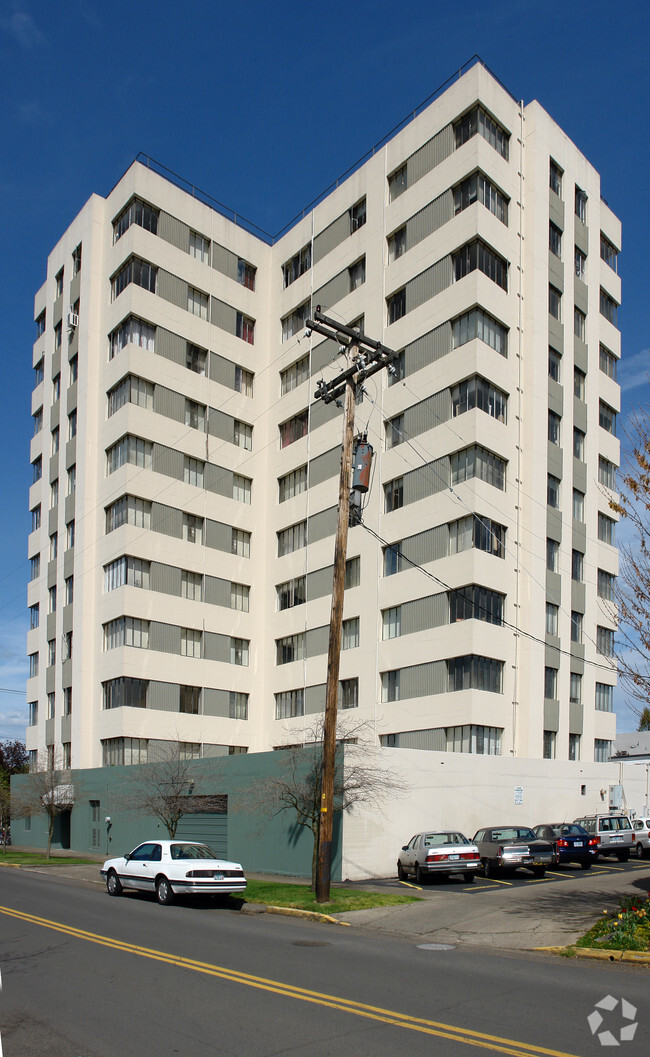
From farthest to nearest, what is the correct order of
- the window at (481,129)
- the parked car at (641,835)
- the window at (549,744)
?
1. the window at (481,129)
2. the window at (549,744)
3. the parked car at (641,835)

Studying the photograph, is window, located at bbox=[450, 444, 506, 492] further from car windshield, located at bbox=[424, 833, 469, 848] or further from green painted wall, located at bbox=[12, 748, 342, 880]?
car windshield, located at bbox=[424, 833, 469, 848]

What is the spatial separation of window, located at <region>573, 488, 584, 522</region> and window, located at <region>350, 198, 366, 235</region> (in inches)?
703

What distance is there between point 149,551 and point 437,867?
2564cm

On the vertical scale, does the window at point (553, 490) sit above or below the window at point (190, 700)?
above

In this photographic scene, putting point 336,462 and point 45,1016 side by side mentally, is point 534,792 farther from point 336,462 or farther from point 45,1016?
point 45,1016

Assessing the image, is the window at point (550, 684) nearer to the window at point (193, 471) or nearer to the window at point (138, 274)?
the window at point (193, 471)

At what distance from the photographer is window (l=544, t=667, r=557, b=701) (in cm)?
4084

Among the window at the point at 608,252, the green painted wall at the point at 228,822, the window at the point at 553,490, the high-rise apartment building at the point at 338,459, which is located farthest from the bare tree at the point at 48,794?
the window at the point at 608,252

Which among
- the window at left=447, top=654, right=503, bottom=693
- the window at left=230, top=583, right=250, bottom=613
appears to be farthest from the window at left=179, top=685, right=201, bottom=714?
the window at left=447, top=654, right=503, bottom=693

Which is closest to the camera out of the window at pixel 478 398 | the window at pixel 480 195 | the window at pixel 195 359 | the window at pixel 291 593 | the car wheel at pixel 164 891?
the car wheel at pixel 164 891

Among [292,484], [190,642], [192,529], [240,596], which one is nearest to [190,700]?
[190,642]

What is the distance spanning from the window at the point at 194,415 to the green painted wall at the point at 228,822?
18359 mm

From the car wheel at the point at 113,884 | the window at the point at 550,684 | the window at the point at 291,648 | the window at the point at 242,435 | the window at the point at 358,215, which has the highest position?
the window at the point at 358,215

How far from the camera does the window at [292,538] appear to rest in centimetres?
5000
